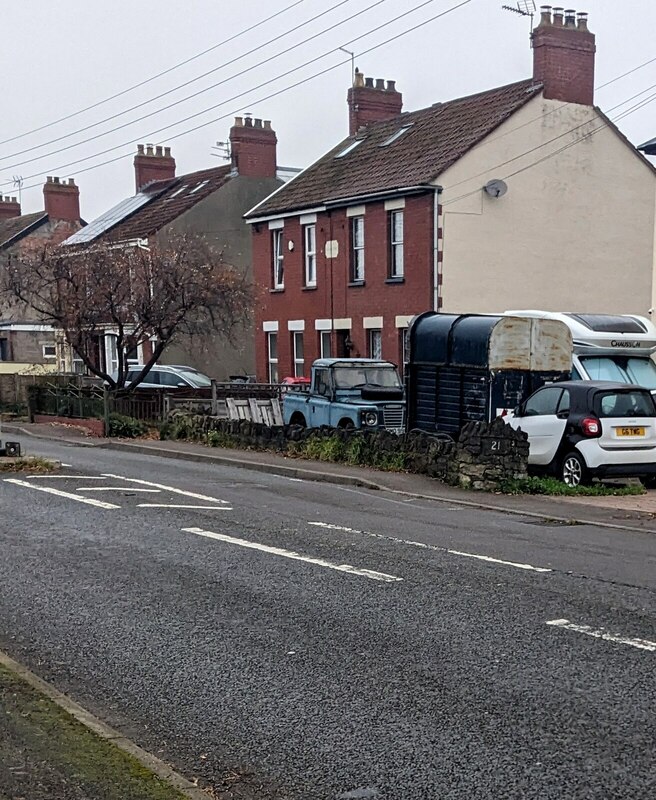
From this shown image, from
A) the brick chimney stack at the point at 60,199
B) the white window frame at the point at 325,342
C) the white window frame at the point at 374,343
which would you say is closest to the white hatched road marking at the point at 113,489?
the white window frame at the point at 374,343

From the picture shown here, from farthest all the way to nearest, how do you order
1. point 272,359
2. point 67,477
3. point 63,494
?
point 272,359
point 67,477
point 63,494

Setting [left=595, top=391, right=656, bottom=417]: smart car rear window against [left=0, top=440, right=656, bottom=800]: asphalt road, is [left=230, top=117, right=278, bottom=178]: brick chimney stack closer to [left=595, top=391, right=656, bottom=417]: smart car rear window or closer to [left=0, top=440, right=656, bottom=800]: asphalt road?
[left=595, top=391, right=656, bottom=417]: smart car rear window

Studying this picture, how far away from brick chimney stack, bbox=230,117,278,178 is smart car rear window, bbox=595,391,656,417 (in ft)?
95.8

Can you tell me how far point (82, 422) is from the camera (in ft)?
97.0

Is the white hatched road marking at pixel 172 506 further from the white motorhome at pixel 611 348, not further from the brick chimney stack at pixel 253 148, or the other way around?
the brick chimney stack at pixel 253 148

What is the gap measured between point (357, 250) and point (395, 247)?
72.4 inches

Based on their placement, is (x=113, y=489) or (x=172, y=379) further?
(x=172, y=379)

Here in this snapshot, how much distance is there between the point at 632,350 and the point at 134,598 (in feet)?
45.2

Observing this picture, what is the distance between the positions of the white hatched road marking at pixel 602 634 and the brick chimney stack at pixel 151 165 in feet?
146

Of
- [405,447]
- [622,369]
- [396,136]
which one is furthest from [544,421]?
[396,136]

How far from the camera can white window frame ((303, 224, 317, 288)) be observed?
114ft

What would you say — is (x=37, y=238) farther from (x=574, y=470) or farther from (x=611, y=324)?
(x=574, y=470)

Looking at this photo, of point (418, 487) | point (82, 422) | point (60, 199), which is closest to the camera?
point (418, 487)

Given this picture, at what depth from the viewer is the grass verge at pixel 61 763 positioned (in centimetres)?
450
